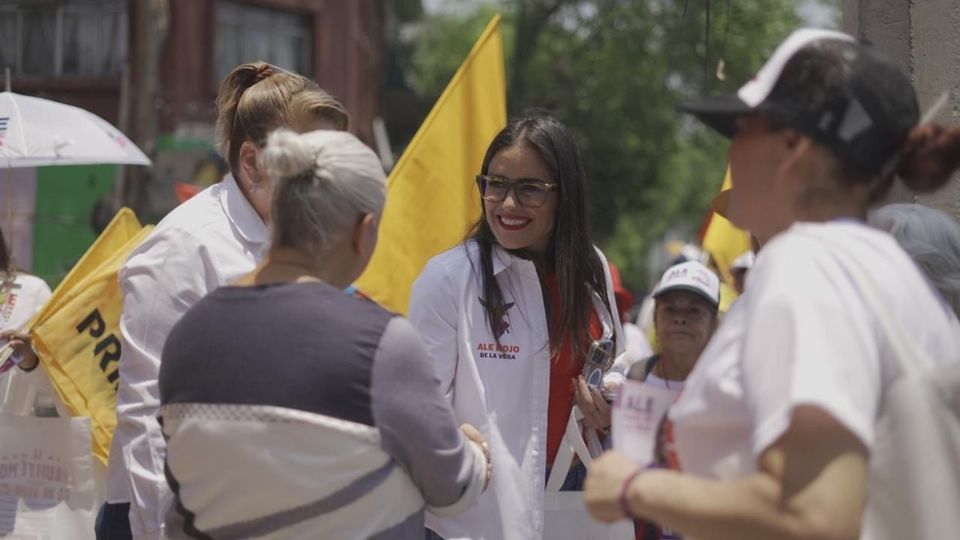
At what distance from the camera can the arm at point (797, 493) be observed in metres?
1.94

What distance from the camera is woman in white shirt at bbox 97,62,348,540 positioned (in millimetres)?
3559

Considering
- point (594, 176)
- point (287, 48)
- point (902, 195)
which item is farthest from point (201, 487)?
point (594, 176)

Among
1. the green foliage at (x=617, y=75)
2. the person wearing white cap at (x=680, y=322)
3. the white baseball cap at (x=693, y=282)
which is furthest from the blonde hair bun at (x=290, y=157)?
the green foliage at (x=617, y=75)

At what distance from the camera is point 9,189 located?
5508 mm

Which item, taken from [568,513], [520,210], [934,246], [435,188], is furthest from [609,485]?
[435,188]

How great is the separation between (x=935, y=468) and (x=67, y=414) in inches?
133

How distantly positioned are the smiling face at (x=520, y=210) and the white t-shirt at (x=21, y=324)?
179 centimetres

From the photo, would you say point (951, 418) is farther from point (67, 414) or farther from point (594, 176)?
point (594, 176)

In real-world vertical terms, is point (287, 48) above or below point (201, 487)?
below

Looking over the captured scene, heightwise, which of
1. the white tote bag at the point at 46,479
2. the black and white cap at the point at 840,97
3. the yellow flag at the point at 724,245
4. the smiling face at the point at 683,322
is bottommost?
the yellow flag at the point at 724,245

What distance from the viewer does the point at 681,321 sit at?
588cm

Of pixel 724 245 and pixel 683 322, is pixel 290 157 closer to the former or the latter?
pixel 683 322

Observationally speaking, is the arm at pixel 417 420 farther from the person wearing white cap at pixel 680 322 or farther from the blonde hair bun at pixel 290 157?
the person wearing white cap at pixel 680 322

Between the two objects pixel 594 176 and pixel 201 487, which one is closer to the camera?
pixel 201 487
